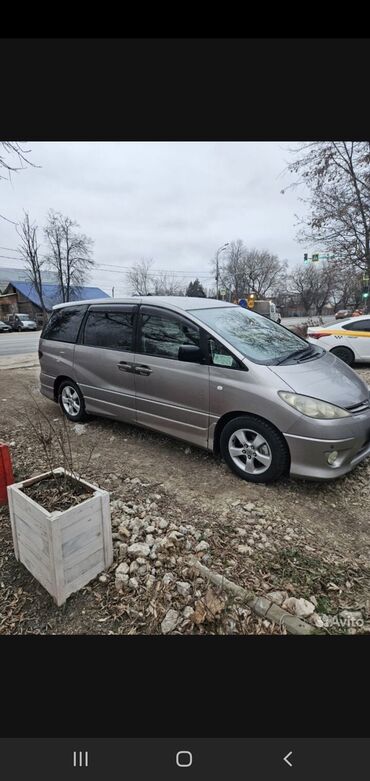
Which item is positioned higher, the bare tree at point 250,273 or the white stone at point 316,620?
the bare tree at point 250,273

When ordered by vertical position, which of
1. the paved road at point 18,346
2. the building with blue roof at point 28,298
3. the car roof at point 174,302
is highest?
the building with blue roof at point 28,298

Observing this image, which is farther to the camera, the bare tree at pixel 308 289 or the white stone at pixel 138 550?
the bare tree at pixel 308 289

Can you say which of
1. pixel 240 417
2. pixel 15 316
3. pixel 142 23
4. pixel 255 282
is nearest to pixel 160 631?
pixel 240 417

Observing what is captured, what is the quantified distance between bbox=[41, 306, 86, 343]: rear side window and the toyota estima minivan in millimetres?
42

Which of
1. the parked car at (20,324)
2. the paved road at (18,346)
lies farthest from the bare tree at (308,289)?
the paved road at (18,346)

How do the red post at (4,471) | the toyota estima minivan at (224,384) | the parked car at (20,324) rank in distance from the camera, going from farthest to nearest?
the parked car at (20,324), the toyota estima minivan at (224,384), the red post at (4,471)

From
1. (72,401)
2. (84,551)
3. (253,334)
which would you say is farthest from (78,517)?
(72,401)

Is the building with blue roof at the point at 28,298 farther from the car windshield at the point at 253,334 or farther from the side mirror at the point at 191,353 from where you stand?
the side mirror at the point at 191,353

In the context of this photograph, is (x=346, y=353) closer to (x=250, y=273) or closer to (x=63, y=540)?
(x=63, y=540)

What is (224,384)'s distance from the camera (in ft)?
10.4

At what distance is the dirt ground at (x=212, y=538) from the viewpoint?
185cm

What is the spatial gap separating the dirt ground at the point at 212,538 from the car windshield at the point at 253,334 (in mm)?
1135

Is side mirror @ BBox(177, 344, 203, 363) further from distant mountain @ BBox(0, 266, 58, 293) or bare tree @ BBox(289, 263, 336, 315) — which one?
bare tree @ BBox(289, 263, 336, 315)

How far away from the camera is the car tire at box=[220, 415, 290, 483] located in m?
2.91
